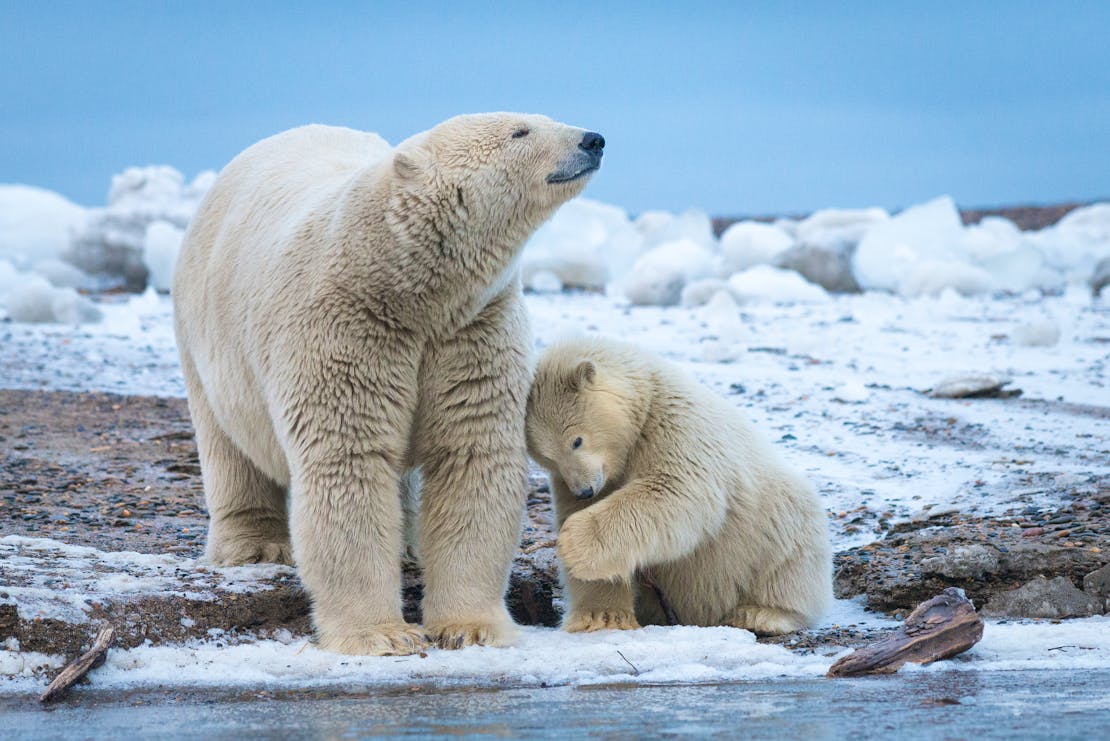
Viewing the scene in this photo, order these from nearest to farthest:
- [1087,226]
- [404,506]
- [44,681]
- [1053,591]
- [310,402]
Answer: [44,681] → [310,402] → [1053,591] → [404,506] → [1087,226]

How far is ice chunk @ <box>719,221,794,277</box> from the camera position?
2080 centimetres

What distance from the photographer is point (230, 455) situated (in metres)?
6.27

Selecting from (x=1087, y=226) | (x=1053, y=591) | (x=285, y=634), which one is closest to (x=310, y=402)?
(x=285, y=634)

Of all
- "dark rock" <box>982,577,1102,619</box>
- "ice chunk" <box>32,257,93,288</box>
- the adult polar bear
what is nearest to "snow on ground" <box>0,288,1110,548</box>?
the adult polar bear

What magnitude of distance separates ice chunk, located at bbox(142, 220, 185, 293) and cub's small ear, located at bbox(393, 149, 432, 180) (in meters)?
13.5

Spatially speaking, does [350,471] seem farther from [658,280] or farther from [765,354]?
[658,280]

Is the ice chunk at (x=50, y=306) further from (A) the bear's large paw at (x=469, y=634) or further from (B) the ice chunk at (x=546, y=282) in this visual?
(A) the bear's large paw at (x=469, y=634)

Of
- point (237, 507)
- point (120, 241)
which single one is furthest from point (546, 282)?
point (237, 507)

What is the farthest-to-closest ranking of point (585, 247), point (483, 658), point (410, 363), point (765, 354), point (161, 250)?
point (585, 247) < point (161, 250) < point (765, 354) < point (410, 363) < point (483, 658)

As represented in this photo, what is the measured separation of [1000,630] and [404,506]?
8.45ft

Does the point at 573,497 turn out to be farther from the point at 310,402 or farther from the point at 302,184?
the point at 302,184

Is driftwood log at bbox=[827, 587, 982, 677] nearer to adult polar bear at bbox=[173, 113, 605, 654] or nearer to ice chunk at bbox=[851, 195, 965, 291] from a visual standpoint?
adult polar bear at bbox=[173, 113, 605, 654]

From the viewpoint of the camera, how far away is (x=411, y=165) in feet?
16.4

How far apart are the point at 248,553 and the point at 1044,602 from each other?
3334 millimetres
